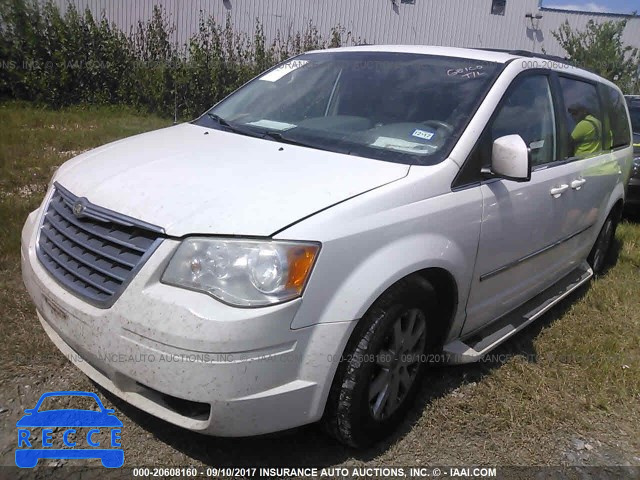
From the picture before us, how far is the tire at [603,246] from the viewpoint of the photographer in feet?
15.8

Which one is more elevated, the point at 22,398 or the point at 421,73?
the point at 421,73

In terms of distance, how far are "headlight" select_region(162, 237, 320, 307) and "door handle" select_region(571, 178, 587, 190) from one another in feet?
7.38

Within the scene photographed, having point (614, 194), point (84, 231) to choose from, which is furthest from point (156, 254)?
point (614, 194)

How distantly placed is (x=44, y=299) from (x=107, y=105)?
389 inches

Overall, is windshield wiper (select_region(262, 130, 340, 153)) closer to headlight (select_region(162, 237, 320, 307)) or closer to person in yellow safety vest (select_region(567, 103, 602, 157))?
headlight (select_region(162, 237, 320, 307))

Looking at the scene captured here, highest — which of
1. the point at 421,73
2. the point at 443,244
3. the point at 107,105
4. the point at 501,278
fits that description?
the point at 421,73

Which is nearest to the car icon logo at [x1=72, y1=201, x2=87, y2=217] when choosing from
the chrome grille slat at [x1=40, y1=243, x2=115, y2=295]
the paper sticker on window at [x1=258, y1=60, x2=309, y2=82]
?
the chrome grille slat at [x1=40, y1=243, x2=115, y2=295]

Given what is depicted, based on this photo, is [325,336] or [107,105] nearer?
[325,336]

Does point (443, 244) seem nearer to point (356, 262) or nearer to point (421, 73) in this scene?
point (356, 262)

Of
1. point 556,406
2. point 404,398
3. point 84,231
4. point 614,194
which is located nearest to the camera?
point 84,231

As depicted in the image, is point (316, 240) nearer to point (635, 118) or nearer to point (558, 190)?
point (558, 190)

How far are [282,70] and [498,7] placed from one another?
66.7ft

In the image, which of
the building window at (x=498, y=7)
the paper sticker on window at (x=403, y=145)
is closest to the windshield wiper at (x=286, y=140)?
the paper sticker on window at (x=403, y=145)

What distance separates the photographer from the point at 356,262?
7.22ft
